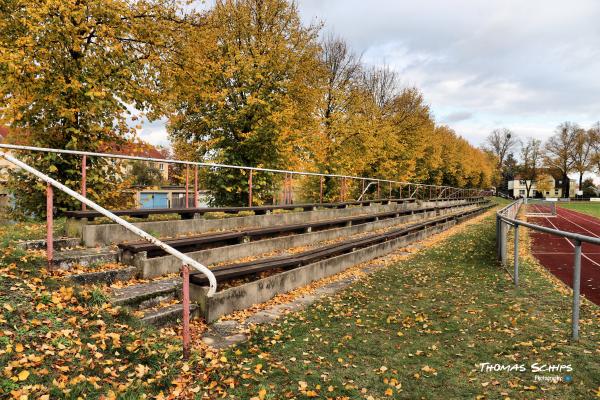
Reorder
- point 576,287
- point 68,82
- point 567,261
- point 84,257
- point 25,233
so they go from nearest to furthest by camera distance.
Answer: point 576,287
point 84,257
point 25,233
point 68,82
point 567,261

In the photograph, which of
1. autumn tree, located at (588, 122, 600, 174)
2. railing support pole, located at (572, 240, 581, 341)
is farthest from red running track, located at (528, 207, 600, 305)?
autumn tree, located at (588, 122, 600, 174)

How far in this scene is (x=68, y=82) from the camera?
923 cm

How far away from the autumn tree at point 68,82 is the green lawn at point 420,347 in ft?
21.8

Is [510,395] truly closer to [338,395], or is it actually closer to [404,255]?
[338,395]

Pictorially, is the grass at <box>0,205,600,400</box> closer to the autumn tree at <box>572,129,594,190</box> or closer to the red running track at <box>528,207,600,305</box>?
the red running track at <box>528,207,600,305</box>

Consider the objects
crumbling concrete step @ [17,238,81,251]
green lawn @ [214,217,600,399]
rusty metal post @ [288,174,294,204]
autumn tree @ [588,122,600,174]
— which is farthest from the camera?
autumn tree @ [588,122,600,174]

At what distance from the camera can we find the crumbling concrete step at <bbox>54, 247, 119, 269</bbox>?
197 inches

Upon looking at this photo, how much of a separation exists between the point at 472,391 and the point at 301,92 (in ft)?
56.7

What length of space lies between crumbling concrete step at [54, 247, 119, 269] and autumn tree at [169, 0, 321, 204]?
23.7ft

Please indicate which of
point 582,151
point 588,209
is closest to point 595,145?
point 582,151

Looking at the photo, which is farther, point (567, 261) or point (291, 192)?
point (291, 192)

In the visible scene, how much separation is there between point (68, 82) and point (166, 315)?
755cm

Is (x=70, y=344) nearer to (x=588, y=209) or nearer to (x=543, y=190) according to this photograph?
(x=588, y=209)

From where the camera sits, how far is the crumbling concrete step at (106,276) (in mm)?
4719
